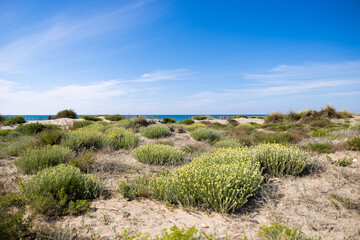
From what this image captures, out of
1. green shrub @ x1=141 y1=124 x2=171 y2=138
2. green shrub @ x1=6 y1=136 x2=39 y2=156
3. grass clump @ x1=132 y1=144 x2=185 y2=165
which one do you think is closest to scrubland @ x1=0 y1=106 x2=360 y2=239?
grass clump @ x1=132 y1=144 x2=185 y2=165

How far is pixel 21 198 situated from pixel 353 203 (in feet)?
19.0

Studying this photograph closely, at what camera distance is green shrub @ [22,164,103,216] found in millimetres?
3416

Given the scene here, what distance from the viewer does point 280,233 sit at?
2668mm

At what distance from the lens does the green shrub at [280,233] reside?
2.59m

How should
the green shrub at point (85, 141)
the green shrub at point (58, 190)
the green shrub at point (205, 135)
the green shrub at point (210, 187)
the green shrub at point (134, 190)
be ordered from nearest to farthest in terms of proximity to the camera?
the green shrub at point (58, 190) < the green shrub at point (210, 187) < the green shrub at point (134, 190) < the green shrub at point (85, 141) < the green shrub at point (205, 135)

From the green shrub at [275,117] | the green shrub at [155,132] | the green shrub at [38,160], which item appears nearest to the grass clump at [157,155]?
the green shrub at [38,160]

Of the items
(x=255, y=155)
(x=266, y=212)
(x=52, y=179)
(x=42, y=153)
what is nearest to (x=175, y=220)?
(x=266, y=212)

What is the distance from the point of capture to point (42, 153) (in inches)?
230

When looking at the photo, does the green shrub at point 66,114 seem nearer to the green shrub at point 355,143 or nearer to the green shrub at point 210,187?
the green shrub at point 210,187

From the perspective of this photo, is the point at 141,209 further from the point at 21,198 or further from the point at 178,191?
the point at 21,198

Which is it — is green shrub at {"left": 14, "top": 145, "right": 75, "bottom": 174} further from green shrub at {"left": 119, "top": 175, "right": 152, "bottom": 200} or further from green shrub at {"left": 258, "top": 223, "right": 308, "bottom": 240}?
green shrub at {"left": 258, "top": 223, "right": 308, "bottom": 240}

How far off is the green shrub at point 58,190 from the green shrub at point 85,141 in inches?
143

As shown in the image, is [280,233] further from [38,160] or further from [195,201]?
[38,160]

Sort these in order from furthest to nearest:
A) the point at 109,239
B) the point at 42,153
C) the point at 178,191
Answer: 1. the point at 42,153
2. the point at 178,191
3. the point at 109,239
